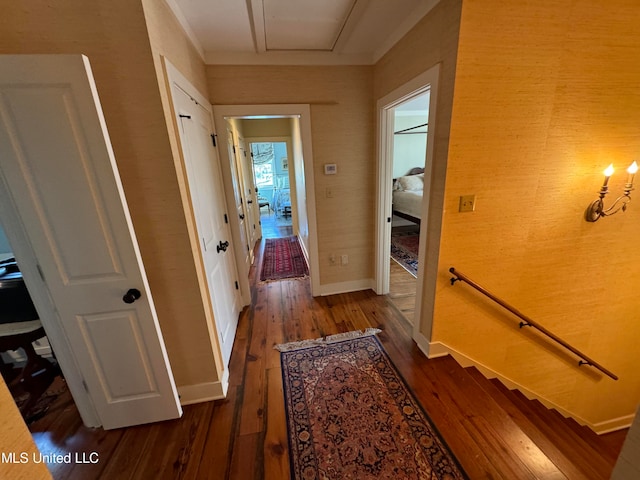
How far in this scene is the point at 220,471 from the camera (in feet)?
4.18

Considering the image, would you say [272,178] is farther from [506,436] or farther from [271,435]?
[506,436]

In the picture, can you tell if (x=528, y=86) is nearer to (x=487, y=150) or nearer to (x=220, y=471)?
(x=487, y=150)

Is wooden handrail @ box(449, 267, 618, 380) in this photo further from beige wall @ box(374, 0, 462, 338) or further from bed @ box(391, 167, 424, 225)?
bed @ box(391, 167, 424, 225)

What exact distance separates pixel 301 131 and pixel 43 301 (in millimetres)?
2246

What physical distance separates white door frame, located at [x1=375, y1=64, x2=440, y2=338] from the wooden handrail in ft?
0.89

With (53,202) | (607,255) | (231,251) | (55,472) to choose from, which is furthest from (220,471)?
(607,255)

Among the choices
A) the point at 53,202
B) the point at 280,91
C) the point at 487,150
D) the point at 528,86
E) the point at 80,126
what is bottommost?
the point at 53,202

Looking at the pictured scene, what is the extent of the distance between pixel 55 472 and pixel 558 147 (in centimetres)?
359

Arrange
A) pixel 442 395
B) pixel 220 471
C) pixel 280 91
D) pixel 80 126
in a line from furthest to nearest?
pixel 280 91, pixel 442 395, pixel 220 471, pixel 80 126

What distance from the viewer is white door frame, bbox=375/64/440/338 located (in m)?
1.67

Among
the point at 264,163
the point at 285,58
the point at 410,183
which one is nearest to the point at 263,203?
the point at 264,163

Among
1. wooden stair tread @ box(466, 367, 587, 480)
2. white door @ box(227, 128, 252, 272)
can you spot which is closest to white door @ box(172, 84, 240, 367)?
white door @ box(227, 128, 252, 272)

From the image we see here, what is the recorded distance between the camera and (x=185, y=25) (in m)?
1.66

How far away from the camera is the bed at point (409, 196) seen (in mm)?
4633
